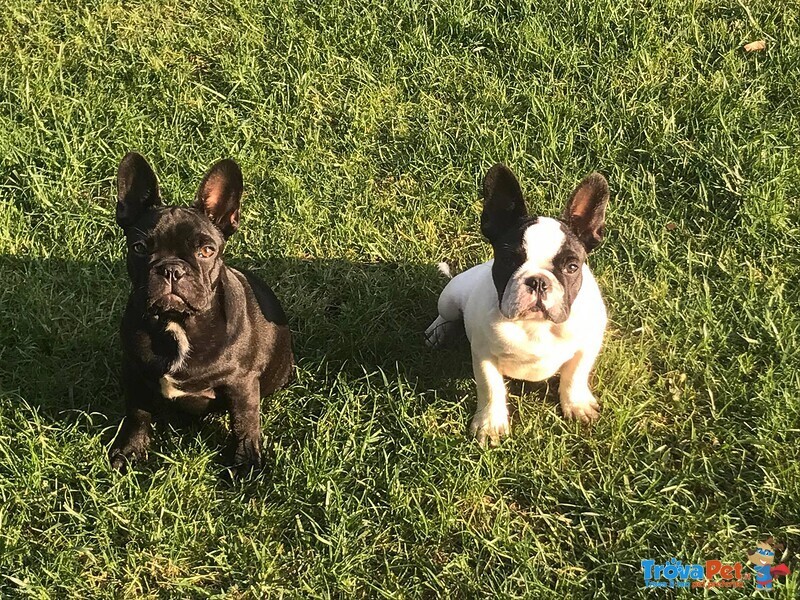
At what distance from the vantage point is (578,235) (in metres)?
3.48

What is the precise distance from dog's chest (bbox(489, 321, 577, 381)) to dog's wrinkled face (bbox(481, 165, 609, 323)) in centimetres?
13

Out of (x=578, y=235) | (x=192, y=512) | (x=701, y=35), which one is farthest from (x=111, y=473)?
(x=701, y=35)

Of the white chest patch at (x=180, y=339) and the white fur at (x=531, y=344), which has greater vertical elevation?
the white fur at (x=531, y=344)

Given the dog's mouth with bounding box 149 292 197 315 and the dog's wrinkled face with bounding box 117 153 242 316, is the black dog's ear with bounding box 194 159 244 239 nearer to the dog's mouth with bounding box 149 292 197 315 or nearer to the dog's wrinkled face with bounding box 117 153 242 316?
the dog's wrinkled face with bounding box 117 153 242 316

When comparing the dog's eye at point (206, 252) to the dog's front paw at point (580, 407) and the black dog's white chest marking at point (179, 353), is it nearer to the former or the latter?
the black dog's white chest marking at point (179, 353)

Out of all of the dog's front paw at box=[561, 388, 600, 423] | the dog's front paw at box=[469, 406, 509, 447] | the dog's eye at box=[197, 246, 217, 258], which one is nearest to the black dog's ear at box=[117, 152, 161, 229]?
the dog's eye at box=[197, 246, 217, 258]

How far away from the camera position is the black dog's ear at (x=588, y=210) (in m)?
3.38

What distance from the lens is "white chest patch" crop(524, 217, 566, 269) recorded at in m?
3.26

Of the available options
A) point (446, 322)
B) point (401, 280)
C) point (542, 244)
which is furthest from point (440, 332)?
point (542, 244)

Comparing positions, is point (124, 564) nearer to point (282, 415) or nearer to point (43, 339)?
point (282, 415)

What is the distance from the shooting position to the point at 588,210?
11.3 ft

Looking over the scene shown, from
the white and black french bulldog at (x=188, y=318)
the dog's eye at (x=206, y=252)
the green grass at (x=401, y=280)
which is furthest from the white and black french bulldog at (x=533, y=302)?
the dog's eye at (x=206, y=252)

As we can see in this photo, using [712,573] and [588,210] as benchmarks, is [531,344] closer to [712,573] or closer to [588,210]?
[588,210]

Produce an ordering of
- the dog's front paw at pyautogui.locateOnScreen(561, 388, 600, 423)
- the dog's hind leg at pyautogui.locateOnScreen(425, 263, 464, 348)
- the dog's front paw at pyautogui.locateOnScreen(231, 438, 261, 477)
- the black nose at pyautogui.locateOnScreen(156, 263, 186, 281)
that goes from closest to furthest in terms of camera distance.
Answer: the black nose at pyautogui.locateOnScreen(156, 263, 186, 281), the dog's front paw at pyautogui.locateOnScreen(231, 438, 261, 477), the dog's front paw at pyautogui.locateOnScreen(561, 388, 600, 423), the dog's hind leg at pyautogui.locateOnScreen(425, 263, 464, 348)
